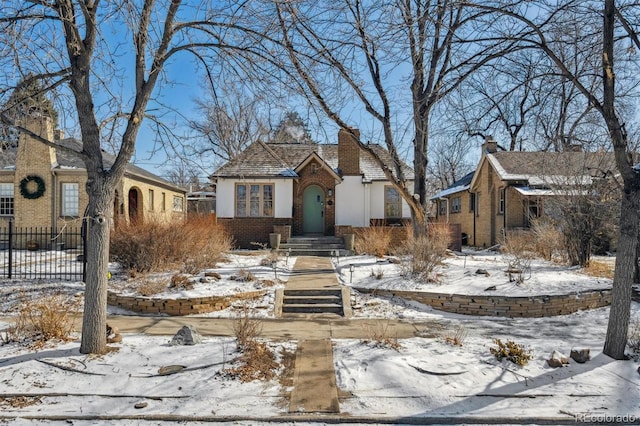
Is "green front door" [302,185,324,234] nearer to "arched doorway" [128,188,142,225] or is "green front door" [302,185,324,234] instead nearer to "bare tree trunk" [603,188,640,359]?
"arched doorway" [128,188,142,225]

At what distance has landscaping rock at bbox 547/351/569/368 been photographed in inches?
194

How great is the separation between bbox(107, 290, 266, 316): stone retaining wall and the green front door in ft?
37.0

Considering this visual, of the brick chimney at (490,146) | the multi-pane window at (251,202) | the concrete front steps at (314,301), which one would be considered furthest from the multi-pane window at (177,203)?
the concrete front steps at (314,301)

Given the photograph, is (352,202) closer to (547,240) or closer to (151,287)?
(547,240)

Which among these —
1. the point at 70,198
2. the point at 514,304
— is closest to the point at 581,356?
the point at 514,304

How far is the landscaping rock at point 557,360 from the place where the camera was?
4.94 metres

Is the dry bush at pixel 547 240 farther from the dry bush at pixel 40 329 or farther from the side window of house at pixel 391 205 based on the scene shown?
the dry bush at pixel 40 329

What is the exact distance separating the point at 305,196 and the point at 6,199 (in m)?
14.6

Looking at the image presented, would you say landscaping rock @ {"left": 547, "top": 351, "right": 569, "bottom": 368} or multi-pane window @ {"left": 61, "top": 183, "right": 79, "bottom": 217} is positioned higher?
multi-pane window @ {"left": 61, "top": 183, "right": 79, "bottom": 217}

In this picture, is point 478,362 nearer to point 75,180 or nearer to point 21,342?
point 21,342

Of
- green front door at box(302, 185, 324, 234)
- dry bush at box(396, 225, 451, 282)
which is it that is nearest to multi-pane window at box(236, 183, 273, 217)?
green front door at box(302, 185, 324, 234)

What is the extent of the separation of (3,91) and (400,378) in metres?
6.65

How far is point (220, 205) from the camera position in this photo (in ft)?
62.0

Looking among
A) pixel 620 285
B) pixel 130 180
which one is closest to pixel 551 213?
pixel 620 285
